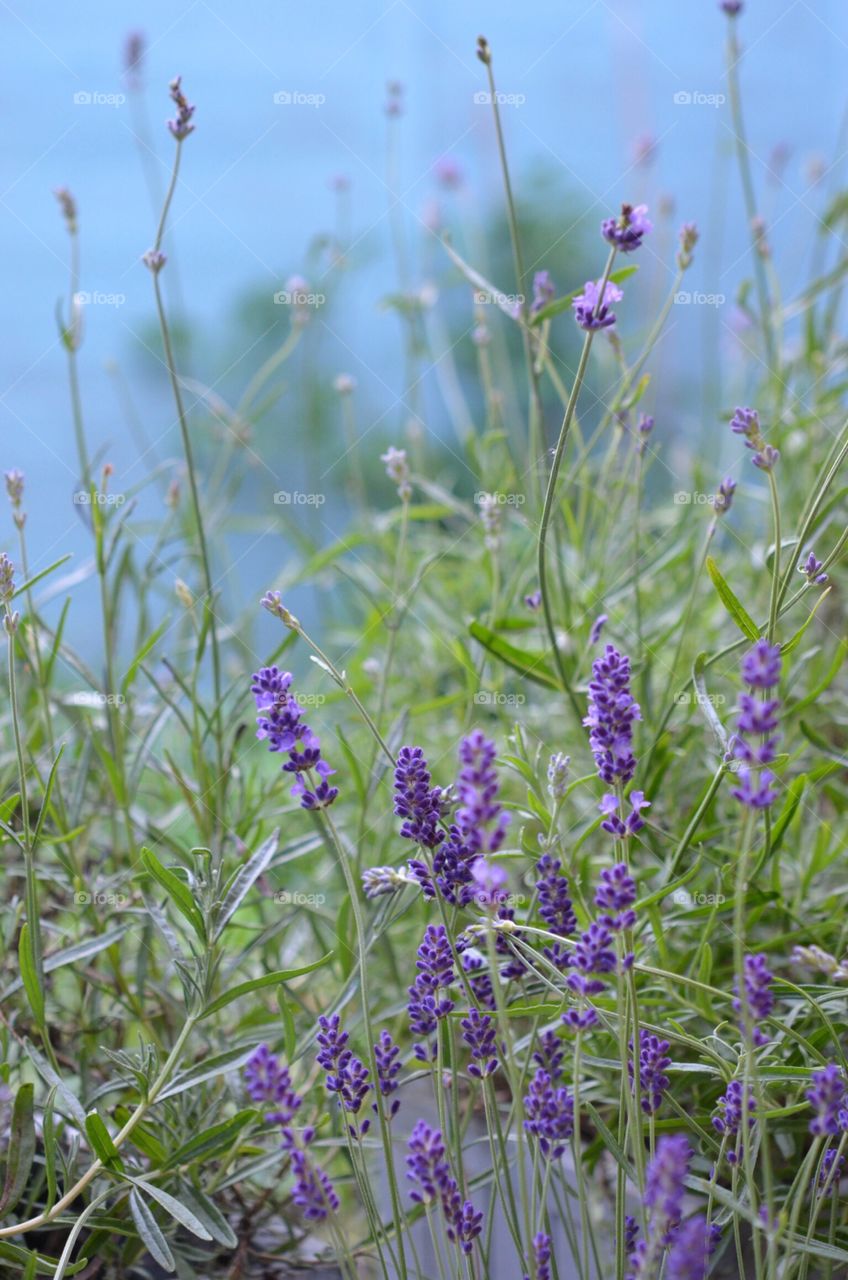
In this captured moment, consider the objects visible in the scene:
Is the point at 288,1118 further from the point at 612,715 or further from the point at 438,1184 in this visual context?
the point at 612,715

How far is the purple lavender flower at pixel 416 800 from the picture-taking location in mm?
460

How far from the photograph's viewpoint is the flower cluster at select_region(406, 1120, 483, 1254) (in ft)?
1.38

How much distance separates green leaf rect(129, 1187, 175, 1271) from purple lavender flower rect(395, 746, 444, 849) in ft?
0.72

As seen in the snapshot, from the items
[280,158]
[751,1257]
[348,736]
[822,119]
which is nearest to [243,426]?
[348,736]

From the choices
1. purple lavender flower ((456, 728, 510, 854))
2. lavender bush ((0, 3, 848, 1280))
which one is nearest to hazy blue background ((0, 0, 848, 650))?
lavender bush ((0, 3, 848, 1280))

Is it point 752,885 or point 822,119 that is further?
point 822,119

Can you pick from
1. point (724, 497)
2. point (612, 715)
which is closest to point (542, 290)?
point (724, 497)

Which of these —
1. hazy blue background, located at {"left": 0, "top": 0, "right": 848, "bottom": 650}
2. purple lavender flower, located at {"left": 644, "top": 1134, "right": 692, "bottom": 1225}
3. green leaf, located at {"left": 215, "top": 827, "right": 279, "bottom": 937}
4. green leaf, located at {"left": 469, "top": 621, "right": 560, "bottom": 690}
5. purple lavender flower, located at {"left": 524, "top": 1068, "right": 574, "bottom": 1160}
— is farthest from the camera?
hazy blue background, located at {"left": 0, "top": 0, "right": 848, "bottom": 650}

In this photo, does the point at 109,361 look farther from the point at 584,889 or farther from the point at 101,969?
the point at 584,889

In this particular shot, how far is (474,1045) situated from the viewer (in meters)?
0.48

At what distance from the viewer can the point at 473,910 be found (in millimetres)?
561

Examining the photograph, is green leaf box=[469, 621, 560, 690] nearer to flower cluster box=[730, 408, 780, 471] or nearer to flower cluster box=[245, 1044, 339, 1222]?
flower cluster box=[730, 408, 780, 471]

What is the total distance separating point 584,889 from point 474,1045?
8.8 inches

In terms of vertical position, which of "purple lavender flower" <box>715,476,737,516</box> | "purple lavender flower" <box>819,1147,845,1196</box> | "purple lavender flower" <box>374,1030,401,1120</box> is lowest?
"purple lavender flower" <box>819,1147,845,1196</box>
